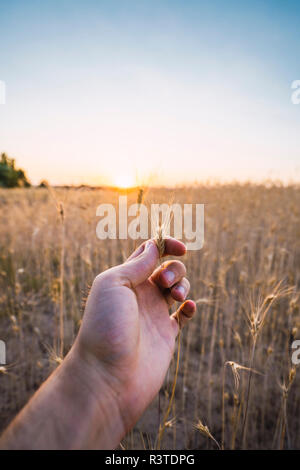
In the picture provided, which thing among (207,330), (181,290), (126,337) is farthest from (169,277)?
(207,330)

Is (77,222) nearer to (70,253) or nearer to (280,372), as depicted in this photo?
(70,253)

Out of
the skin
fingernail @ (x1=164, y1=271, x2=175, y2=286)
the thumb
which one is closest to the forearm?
the skin

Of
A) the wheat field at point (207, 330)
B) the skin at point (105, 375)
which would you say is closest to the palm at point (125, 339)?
the skin at point (105, 375)

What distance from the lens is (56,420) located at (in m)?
0.75

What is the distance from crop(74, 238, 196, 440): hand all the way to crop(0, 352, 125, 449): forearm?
0.09 feet

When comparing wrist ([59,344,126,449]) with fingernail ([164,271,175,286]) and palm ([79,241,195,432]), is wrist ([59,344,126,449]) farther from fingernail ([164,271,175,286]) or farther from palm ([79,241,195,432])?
fingernail ([164,271,175,286])

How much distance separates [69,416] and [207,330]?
215 cm

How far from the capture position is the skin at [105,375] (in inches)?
29.4

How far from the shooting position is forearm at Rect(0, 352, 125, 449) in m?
0.73

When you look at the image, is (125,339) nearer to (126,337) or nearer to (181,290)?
(126,337)

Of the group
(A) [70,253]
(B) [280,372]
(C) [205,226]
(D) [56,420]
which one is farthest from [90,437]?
(C) [205,226]

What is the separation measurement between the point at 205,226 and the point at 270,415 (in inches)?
87.2

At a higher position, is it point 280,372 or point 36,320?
Result: point 36,320

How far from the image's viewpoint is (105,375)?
0.88 metres
